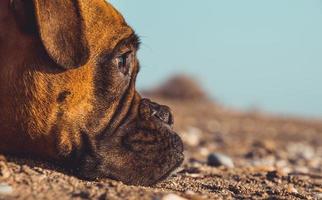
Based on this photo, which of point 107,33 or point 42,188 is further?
point 107,33

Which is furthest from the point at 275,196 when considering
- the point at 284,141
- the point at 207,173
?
the point at 284,141

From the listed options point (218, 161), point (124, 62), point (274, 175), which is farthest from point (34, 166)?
point (218, 161)

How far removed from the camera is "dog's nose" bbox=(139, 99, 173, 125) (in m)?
4.64

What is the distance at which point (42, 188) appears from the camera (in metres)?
3.75

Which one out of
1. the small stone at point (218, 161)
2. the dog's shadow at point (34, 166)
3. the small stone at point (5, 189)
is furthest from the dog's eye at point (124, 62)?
the small stone at point (218, 161)

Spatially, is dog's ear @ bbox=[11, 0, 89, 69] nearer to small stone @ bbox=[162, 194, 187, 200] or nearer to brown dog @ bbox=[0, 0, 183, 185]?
brown dog @ bbox=[0, 0, 183, 185]

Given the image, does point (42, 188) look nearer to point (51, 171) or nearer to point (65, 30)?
point (51, 171)

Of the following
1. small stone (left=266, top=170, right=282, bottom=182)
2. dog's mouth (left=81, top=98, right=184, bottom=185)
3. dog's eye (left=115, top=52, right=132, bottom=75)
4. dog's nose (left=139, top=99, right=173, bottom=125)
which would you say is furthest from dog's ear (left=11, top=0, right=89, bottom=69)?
small stone (left=266, top=170, right=282, bottom=182)

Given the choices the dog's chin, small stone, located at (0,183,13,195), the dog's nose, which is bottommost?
small stone, located at (0,183,13,195)

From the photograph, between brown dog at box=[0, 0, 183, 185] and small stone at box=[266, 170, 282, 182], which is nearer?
brown dog at box=[0, 0, 183, 185]

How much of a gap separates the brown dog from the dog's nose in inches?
0.8

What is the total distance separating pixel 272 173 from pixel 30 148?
272cm

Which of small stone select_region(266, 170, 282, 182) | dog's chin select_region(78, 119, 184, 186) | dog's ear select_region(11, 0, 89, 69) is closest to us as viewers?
dog's ear select_region(11, 0, 89, 69)

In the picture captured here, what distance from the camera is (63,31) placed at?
398 cm
